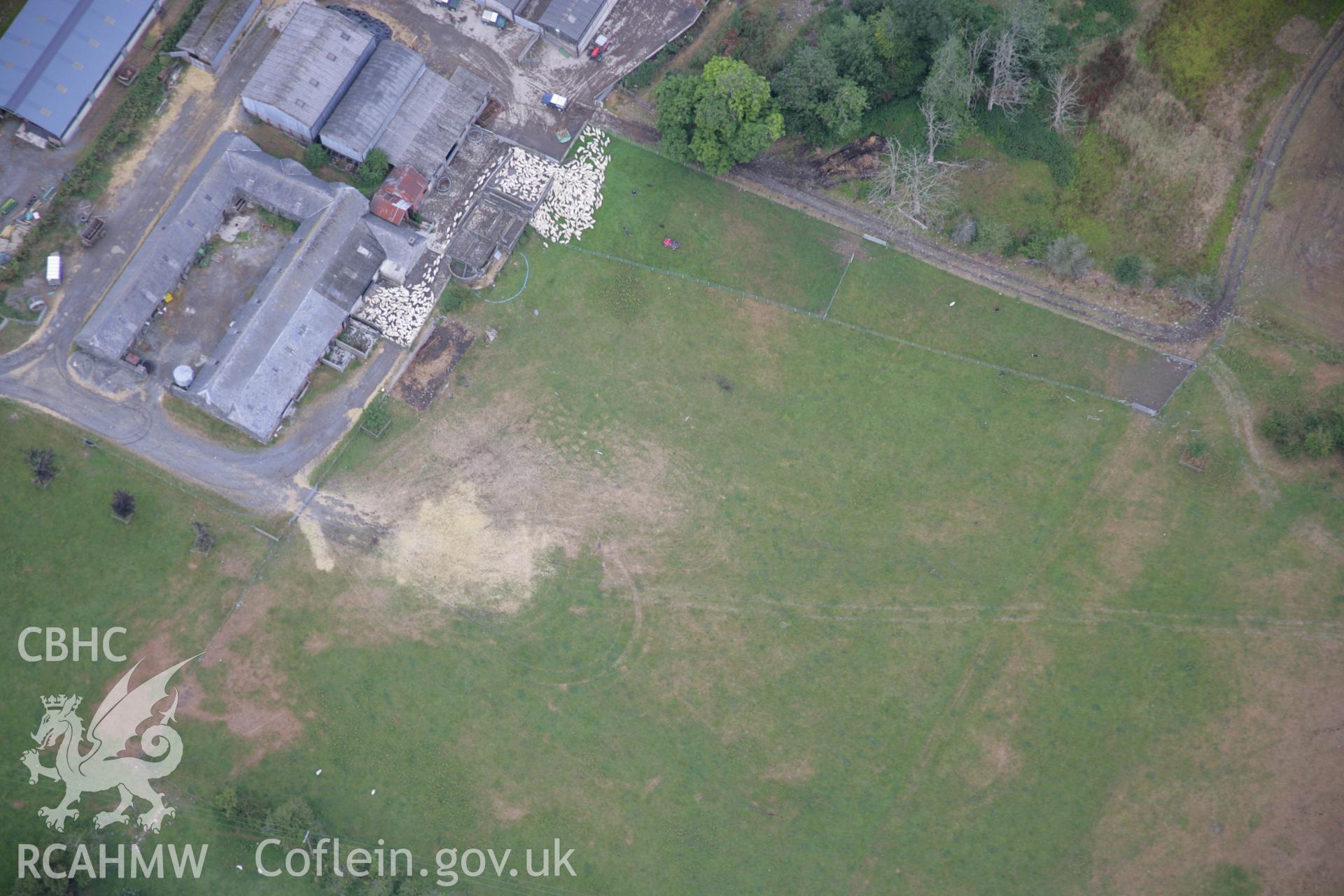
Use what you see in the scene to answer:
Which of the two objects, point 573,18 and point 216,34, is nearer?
point 216,34

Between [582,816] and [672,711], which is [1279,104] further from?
[582,816]

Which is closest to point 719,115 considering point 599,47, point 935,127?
point 599,47

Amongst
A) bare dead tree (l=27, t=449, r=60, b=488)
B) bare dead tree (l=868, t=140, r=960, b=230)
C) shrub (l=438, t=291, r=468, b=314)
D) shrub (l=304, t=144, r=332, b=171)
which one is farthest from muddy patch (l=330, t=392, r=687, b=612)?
bare dead tree (l=868, t=140, r=960, b=230)

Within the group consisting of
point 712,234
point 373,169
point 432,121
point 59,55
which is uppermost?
point 712,234

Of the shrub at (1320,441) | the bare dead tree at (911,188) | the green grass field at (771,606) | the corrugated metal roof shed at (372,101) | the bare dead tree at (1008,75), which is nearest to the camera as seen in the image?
the green grass field at (771,606)

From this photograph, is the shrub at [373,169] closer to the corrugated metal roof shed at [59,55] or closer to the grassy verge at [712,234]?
the grassy verge at [712,234]

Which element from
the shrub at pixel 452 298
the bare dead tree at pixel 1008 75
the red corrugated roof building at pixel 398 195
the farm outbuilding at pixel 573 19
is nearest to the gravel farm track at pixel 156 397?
the shrub at pixel 452 298

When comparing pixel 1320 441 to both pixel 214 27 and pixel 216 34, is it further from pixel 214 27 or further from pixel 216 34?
pixel 214 27
